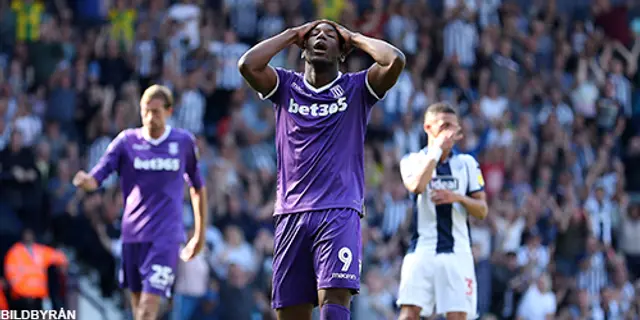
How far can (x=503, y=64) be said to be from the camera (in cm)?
2327

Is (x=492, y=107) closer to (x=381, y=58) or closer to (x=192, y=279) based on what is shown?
(x=192, y=279)

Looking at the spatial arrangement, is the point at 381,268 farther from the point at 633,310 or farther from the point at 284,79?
the point at 284,79

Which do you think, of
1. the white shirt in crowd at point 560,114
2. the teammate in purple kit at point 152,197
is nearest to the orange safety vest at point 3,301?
the teammate in purple kit at point 152,197

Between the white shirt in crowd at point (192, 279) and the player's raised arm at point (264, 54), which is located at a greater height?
the player's raised arm at point (264, 54)

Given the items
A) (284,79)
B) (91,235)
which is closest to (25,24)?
(91,235)

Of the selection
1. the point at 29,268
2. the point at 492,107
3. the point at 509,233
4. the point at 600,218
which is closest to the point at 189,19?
the point at 492,107

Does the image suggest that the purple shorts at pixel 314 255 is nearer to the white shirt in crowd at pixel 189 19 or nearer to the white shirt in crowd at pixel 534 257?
the white shirt in crowd at pixel 534 257

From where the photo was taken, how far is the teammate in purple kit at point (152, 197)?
11.5 m

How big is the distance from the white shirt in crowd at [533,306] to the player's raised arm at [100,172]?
8.59m

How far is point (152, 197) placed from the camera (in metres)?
11.6

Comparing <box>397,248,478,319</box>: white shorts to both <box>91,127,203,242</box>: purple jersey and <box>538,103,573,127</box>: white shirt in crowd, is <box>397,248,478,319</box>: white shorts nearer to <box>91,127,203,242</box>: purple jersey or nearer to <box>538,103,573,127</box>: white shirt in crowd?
<box>91,127,203,242</box>: purple jersey

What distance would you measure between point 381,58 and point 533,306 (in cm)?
1069

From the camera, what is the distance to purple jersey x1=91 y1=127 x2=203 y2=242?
38.0 feet

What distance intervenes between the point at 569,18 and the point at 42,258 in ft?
45.4
